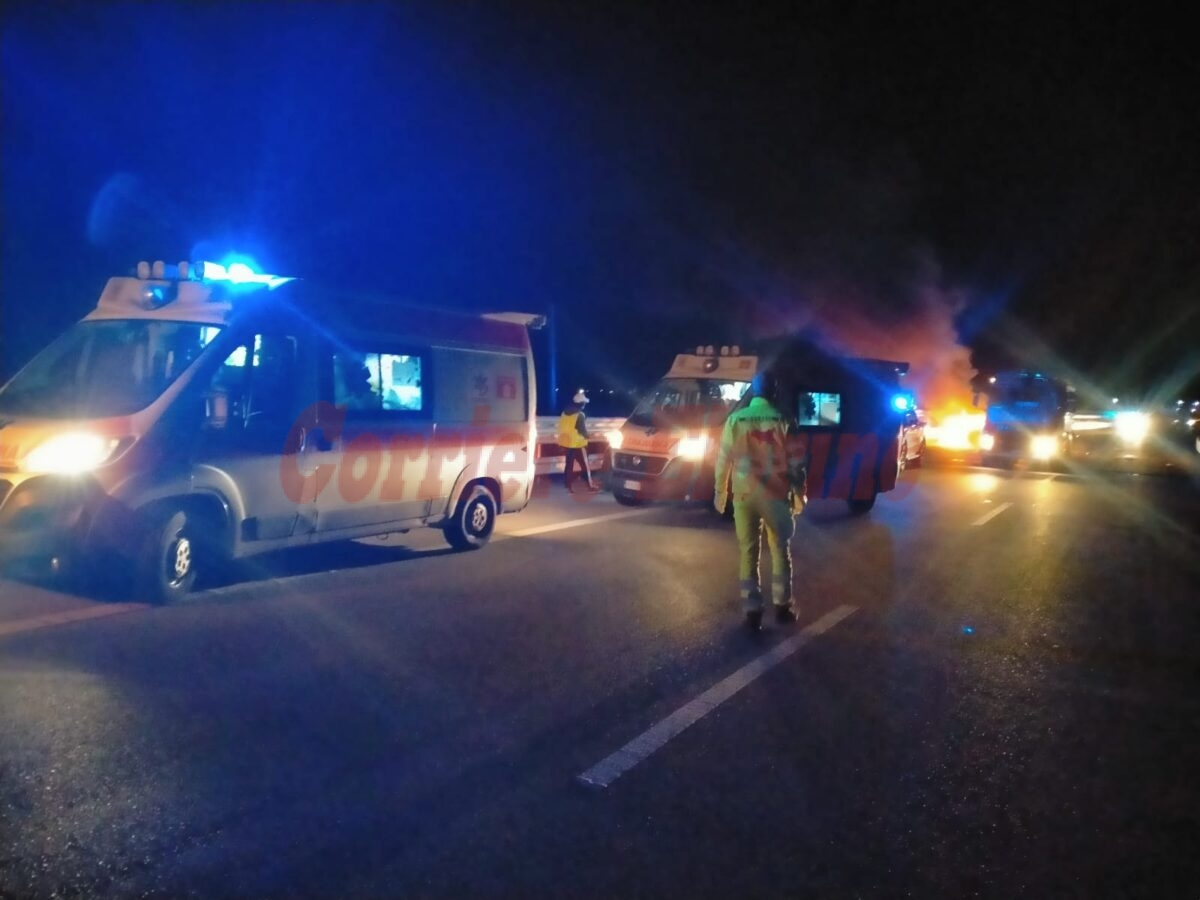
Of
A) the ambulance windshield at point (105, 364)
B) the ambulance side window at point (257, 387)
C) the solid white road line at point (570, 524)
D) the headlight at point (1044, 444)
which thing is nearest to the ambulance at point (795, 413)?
Answer: the solid white road line at point (570, 524)

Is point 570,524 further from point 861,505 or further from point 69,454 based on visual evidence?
point 69,454

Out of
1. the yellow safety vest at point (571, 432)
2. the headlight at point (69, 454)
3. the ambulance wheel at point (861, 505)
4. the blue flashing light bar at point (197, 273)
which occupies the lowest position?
the ambulance wheel at point (861, 505)

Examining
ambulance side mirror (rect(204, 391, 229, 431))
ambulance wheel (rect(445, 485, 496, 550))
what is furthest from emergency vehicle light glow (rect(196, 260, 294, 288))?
ambulance wheel (rect(445, 485, 496, 550))

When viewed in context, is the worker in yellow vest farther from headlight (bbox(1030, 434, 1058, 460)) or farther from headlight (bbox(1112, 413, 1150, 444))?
headlight (bbox(1112, 413, 1150, 444))

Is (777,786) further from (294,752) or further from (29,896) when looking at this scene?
(29,896)

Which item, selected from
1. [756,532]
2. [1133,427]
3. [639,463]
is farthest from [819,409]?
[1133,427]

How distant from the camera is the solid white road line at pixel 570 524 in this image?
11492 millimetres

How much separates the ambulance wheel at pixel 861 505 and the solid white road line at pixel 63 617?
9.82 meters

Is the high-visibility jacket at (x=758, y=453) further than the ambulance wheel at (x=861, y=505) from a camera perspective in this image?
No

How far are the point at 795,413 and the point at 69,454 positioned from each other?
8.45 m

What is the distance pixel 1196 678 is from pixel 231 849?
5690mm

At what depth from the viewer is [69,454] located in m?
6.98

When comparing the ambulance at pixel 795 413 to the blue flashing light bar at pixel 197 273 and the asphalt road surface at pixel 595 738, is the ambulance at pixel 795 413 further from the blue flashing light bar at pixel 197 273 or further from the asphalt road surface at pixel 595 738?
the blue flashing light bar at pixel 197 273

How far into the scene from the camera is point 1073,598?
8547mm
